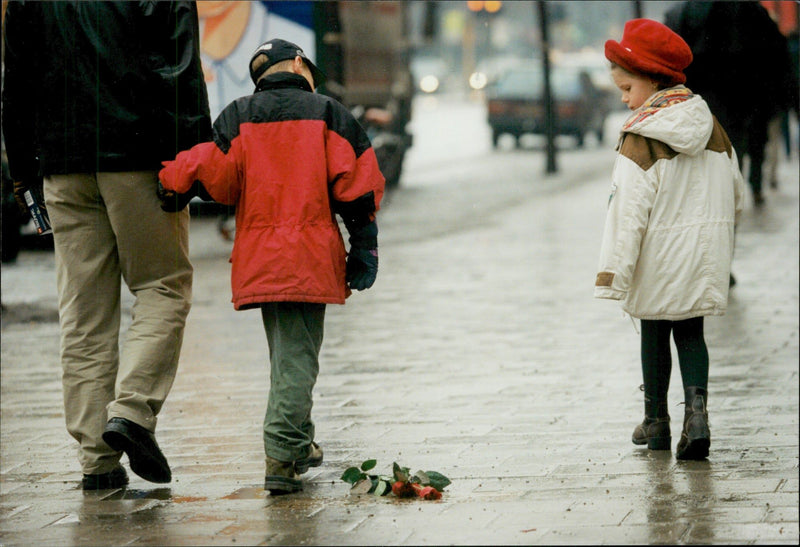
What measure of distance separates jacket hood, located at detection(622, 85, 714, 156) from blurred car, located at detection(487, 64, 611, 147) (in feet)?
79.4

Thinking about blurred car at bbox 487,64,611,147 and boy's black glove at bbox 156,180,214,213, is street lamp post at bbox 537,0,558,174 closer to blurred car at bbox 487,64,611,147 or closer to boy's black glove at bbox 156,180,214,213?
blurred car at bbox 487,64,611,147

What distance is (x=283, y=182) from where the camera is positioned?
4.80 m

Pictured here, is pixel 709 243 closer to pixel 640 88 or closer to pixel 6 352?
pixel 640 88

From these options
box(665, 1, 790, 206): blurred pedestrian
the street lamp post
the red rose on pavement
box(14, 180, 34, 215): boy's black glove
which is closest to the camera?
the red rose on pavement

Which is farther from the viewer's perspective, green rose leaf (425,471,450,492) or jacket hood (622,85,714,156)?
jacket hood (622,85,714,156)

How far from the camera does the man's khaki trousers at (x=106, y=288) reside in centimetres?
506

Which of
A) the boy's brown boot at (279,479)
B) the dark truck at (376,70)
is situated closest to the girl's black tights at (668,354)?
the boy's brown boot at (279,479)

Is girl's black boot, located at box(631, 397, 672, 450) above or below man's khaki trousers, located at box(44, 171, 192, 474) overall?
below

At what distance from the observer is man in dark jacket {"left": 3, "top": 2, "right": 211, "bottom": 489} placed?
503cm

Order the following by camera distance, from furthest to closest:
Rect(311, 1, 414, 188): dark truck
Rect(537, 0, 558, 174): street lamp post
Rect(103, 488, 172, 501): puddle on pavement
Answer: Rect(537, 0, 558, 174): street lamp post
Rect(311, 1, 414, 188): dark truck
Rect(103, 488, 172, 501): puddle on pavement

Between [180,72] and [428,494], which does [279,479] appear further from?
[180,72]

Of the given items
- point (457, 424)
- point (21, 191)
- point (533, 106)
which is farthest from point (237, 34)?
point (533, 106)

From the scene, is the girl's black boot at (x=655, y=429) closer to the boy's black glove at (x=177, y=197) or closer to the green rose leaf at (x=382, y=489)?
the green rose leaf at (x=382, y=489)

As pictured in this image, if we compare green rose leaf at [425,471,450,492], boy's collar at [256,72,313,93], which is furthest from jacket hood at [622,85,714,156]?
green rose leaf at [425,471,450,492]
